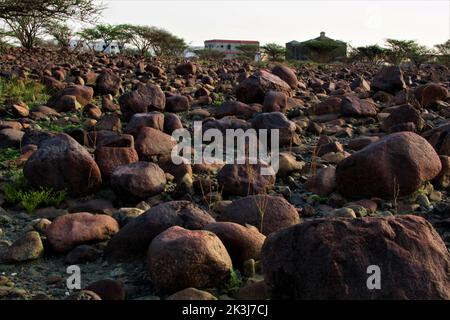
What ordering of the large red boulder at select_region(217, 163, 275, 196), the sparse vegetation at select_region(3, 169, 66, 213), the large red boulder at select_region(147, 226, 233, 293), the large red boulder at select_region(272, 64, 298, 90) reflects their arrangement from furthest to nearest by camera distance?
the large red boulder at select_region(272, 64, 298, 90) → the large red boulder at select_region(217, 163, 275, 196) → the sparse vegetation at select_region(3, 169, 66, 213) → the large red boulder at select_region(147, 226, 233, 293)

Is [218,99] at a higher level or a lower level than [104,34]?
lower

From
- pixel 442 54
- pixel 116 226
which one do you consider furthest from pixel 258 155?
pixel 442 54

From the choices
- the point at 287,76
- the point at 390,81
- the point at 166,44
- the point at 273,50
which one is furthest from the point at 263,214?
the point at 273,50

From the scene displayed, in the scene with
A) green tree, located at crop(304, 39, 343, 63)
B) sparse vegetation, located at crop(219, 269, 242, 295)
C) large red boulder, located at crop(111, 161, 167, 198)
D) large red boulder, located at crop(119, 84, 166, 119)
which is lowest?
Answer: sparse vegetation, located at crop(219, 269, 242, 295)

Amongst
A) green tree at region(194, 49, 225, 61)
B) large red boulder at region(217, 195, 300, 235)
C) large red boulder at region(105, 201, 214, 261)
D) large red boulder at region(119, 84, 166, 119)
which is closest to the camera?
large red boulder at region(105, 201, 214, 261)

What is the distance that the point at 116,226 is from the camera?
3057 millimetres

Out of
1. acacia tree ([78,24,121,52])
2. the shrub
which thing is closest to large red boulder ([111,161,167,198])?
the shrub

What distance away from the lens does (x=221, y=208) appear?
349 cm

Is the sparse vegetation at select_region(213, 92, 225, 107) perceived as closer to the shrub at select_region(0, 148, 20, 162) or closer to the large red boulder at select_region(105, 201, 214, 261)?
the shrub at select_region(0, 148, 20, 162)

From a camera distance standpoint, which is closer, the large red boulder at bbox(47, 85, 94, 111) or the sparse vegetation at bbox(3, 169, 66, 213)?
the sparse vegetation at bbox(3, 169, 66, 213)

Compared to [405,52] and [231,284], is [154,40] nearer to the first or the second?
[405,52]

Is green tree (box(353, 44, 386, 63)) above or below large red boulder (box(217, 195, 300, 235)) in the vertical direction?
above

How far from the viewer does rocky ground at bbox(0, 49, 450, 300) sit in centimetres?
214
